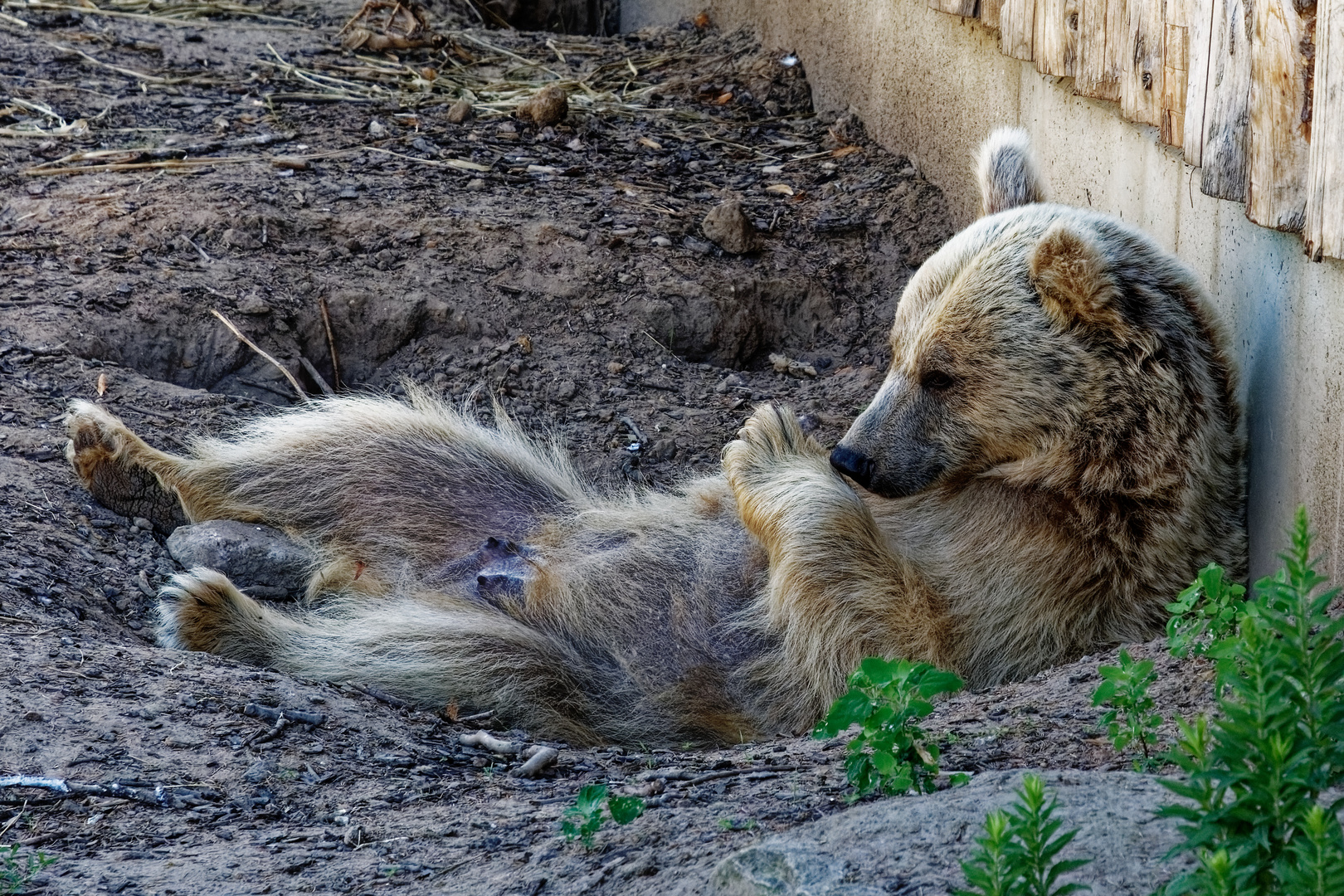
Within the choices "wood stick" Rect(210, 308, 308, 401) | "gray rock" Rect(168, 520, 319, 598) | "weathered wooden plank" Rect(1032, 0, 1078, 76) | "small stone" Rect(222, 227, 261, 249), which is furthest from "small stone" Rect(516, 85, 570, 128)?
"gray rock" Rect(168, 520, 319, 598)

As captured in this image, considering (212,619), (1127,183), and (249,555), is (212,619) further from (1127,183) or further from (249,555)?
(1127,183)

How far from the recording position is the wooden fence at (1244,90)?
2.81 m

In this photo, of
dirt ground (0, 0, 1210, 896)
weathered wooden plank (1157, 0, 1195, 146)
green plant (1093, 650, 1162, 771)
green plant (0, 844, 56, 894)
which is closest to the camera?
green plant (0, 844, 56, 894)

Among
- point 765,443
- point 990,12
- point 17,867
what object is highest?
point 990,12

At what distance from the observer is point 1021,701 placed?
3139mm

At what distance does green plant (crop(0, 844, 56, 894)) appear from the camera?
7.73 feet

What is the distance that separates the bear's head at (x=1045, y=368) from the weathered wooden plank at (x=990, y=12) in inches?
72.8

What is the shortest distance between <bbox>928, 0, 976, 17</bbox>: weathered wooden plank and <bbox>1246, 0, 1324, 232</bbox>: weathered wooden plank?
2637mm

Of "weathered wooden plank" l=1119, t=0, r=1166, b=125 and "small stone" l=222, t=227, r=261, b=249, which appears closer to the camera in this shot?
"weathered wooden plank" l=1119, t=0, r=1166, b=125

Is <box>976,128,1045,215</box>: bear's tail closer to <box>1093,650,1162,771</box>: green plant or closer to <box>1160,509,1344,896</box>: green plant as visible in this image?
<box>1093,650,1162,771</box>: green plant

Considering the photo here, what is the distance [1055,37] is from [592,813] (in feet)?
11.2

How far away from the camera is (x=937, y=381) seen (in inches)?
150

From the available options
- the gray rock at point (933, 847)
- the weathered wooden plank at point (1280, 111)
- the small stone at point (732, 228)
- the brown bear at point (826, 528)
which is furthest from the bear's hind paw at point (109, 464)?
the weathered wooden plank at point (1280, 111)

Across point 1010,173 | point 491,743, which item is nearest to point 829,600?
point 491,743
